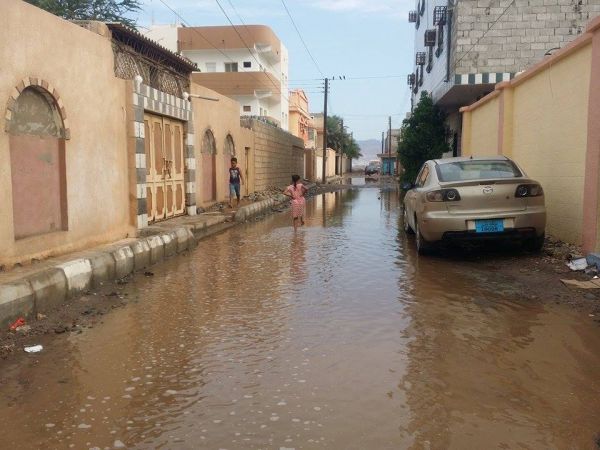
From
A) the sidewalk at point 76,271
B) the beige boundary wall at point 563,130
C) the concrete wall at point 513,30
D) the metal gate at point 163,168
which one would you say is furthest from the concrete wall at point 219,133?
the beige boundary wall at point 563,130

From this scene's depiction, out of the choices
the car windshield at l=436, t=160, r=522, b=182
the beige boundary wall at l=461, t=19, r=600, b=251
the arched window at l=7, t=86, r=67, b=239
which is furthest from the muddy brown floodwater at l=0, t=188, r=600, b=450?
the beige boundary wall at l=461, t=19, r=600, b=251

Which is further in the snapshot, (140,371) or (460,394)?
(140,371)

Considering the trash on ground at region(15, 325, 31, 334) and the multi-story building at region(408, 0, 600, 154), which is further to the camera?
the multi-story building at region(408, 0, 600, 154)

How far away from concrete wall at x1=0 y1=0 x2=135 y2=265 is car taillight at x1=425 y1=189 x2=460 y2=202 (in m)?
5.09

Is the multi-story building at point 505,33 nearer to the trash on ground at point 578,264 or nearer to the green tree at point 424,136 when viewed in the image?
the green tree at point 424,136

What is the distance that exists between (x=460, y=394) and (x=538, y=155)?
7698 millimetres

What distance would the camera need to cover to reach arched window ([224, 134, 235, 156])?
18.7 m

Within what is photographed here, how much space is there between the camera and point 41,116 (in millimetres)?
7438

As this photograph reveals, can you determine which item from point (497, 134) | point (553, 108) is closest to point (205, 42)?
point (497, 134)

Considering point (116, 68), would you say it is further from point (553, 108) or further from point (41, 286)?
point (553, 108)

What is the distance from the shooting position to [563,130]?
8.78 metres

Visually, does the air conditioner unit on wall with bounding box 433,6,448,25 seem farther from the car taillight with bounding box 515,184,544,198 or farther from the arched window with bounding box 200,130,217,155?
the car taillight with bounding box 515,184,544,198

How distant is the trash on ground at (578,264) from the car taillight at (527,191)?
108 cm

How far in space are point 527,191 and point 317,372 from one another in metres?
5.24
